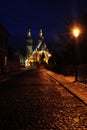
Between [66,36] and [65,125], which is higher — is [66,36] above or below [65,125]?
above

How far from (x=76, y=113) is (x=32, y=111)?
1640mm

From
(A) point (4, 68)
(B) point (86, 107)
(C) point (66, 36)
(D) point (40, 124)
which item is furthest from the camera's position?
(C) point (66, 36)

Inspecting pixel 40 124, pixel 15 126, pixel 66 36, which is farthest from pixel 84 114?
pixel 66 36

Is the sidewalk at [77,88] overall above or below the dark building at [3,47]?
below

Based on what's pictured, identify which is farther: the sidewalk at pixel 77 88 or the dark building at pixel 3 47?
the dark building at pixel 3 47

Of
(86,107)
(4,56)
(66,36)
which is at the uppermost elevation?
(66,36)

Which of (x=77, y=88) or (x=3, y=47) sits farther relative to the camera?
(x=3, y=47)

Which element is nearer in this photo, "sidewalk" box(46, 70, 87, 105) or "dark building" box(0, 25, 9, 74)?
"sidewalk" box(46, 70, 87, 105)

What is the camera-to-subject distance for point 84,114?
367 inches

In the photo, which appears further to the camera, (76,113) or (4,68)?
(4,68)

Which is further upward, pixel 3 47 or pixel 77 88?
pixel 3 47

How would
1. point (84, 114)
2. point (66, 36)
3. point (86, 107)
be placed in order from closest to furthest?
point (84, 114) < point (86, 107) < point (66, 36)

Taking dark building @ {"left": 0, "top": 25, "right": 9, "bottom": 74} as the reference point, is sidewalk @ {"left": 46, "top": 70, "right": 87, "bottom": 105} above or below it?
below

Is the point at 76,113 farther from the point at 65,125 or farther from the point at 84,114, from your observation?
the point at 65,125
